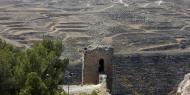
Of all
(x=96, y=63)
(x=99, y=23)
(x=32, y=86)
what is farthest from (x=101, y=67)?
(x=99, y=23)

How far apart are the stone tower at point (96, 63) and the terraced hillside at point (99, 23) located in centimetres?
2088

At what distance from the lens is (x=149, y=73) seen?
37.2 m

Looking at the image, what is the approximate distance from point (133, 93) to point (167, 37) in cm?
3104

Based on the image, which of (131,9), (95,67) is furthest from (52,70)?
(131,9)

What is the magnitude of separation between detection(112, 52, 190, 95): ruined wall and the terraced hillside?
23.9 feet

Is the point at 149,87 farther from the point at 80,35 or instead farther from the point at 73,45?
the point at 80,35

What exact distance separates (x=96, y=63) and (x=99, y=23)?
155 feet

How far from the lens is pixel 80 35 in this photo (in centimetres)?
6259

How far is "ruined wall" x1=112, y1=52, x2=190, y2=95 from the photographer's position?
32562mm

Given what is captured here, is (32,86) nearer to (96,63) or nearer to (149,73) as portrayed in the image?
(96,63)

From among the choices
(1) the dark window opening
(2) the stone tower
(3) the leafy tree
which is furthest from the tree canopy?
(1) the dark window opening

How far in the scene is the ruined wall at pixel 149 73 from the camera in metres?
32.6

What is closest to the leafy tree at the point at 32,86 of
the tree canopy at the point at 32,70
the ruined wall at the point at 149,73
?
the tree canopy at the point at 32,70

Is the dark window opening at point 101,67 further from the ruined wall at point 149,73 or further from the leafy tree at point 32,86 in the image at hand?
the leafy tree at point 32,86
